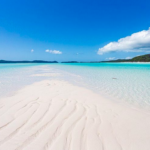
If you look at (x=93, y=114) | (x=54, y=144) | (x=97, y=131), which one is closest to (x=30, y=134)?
(x=54, y=144)

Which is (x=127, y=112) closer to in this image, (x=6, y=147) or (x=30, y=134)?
(x=30, y=134)

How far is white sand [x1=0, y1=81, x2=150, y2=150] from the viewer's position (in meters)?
2.03

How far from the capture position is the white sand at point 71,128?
203 cm

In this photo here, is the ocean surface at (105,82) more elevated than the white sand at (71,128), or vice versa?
the white sand at (71,128)

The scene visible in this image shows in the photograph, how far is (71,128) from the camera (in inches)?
100.0

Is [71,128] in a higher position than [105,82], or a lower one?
higher

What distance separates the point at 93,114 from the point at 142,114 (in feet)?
5.63

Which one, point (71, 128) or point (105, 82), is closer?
point (71, 128)

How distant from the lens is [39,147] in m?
1.95

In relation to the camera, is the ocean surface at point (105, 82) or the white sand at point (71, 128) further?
the ocean surface at point (105, 82)

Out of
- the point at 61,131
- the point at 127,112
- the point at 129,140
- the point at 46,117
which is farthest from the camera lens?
the point at 127,112

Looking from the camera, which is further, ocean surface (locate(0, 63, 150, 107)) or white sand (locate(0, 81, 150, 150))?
ocean surface (locate(0, 63, 150, 107))

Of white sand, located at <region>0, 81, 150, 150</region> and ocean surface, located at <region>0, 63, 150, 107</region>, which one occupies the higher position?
white sand, located at <region>0, 81, 150, 150</region>

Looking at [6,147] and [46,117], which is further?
[46,117]
